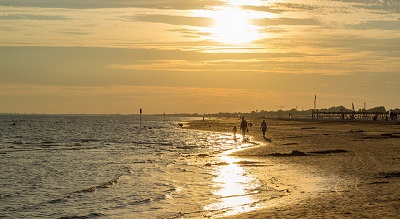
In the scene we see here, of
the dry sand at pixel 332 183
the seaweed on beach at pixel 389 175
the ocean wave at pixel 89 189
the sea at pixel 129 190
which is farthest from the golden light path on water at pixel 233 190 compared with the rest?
the seaweed on beach at pixel 389 175

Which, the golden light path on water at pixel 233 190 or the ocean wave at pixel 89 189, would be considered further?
the ocean wave at pixel 89 189

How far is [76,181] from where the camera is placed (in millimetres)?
24719

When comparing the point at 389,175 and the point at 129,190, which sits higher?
the point at 389,175

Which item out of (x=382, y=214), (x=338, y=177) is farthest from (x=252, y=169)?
(x=382, y=214)

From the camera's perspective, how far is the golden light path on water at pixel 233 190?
54.4ft

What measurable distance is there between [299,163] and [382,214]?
15.7 m

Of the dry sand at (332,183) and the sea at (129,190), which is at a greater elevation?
the dry sand at (332,183)

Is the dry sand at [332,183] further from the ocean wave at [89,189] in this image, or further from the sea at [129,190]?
the ocean wave at [89,189]

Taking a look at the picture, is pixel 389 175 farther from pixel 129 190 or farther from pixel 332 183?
pixel 129 190

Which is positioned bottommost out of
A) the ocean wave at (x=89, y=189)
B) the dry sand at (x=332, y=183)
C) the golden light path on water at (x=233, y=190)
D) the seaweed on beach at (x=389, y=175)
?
the ocean wave at (x=89, y=189)

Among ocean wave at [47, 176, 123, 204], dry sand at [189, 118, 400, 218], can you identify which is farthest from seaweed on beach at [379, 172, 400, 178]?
ocean wave at [47, 176, 123, 204]

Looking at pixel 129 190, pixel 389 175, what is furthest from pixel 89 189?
pixel 389 175

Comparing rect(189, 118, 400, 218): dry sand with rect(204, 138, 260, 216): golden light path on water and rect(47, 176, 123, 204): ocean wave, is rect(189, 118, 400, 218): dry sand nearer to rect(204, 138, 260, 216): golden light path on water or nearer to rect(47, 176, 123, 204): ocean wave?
rect(204, 138, 260, 216): golden light path on water

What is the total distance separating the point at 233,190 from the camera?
66.9ft
